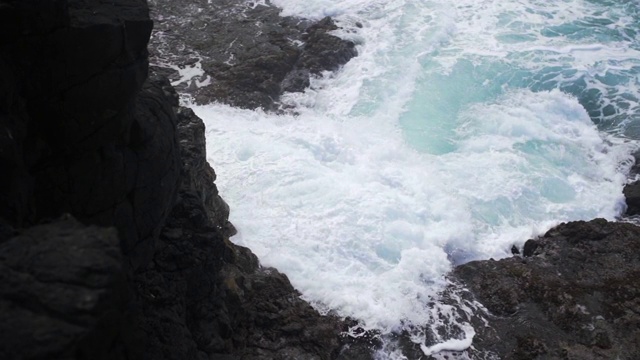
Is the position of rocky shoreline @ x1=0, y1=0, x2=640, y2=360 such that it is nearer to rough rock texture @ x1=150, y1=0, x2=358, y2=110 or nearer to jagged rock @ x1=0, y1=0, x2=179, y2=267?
jagged rock @ x1=0, y1=0, x2=179, y2=267

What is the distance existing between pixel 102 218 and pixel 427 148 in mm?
15774

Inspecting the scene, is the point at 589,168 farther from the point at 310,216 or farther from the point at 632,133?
the point at 310,216

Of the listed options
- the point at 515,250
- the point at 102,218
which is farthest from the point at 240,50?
the point at 102,218

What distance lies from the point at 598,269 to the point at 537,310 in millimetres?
2894

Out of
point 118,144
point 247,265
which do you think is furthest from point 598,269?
point 118,144

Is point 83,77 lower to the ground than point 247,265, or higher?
higher

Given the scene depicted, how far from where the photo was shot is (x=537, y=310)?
54.0ft

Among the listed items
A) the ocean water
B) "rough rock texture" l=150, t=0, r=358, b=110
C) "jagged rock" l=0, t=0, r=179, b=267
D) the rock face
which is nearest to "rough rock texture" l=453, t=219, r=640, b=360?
the ocean water

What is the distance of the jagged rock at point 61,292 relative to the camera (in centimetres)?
579

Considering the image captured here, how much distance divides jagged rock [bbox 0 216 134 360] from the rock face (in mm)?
12

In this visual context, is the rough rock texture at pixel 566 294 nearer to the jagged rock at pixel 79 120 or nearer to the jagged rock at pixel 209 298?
the jagged rock at pixel 209 298

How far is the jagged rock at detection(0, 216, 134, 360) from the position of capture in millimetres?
5789

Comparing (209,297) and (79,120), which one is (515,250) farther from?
(79,120)

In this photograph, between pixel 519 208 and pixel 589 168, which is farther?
pixel 589 168
